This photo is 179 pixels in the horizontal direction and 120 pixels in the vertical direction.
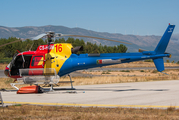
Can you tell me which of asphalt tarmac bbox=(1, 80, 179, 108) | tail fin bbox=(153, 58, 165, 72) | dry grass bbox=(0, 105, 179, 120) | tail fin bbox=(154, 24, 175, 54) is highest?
tail fin bbox=(154, 24, 175, 54)

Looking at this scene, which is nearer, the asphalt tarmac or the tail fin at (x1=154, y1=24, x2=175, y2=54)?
the asphalt tarmac

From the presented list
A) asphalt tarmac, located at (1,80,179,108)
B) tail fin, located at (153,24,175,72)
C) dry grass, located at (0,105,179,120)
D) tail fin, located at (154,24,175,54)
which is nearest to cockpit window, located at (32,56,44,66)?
asphalt tarmac, located at (1,80,179,108)

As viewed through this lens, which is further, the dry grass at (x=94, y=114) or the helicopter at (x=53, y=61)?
the helicopter at (x=53, y=61)

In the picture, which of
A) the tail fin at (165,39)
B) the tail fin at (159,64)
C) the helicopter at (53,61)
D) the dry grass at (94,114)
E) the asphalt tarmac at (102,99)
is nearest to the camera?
the dry grass at (94,114)

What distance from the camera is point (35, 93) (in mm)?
17156

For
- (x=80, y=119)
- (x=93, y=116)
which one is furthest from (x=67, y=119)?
(x=93, y=116)

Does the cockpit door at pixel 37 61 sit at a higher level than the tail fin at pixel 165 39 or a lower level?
lower

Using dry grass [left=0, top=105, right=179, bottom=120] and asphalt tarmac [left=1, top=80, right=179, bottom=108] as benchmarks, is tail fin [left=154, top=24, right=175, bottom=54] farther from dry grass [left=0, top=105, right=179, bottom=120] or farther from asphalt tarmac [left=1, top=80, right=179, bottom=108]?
dry grass [left=0, top=105, right=179, bottom=120]

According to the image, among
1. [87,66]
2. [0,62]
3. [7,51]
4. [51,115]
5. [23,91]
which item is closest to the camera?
[51,115]

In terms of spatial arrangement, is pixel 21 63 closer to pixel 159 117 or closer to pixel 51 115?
pixel 51 115

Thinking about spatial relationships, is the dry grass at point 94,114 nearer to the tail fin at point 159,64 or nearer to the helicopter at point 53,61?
the helicopter at point 53,61

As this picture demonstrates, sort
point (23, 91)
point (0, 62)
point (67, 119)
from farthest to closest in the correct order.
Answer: point (0, 62)
point (23, 91)
point (67, 119)

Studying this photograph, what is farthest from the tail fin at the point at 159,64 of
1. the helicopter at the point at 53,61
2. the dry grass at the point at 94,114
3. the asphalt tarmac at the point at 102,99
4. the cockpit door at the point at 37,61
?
the cockpit door at the point at 37,61

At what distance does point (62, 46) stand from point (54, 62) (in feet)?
4.71
